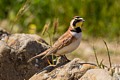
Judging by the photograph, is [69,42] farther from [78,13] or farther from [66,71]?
[78,13]

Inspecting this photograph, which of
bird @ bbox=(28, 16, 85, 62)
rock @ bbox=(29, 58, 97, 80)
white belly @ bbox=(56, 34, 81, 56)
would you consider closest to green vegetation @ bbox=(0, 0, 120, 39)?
bird @ bbox=(28, 16, 85, 62)

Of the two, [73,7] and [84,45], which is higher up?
[73,7]

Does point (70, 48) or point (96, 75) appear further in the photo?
point (70, 48)

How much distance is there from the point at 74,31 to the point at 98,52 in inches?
184

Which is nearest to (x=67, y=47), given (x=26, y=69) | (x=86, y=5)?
(x=26, y=69)

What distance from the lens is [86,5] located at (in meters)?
13.1

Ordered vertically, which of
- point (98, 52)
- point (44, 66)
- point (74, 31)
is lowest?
point (98, 52)

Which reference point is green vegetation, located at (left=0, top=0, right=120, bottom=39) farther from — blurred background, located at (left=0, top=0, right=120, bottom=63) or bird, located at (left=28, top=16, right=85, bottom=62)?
bird, located at (left=28, top=16, right=85, bottom=62)

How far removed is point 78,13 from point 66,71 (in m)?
6.80

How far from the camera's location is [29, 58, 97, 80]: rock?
249 inches

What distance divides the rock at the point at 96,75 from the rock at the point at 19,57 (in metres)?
1.24

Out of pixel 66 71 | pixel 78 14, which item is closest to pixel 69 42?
pixel 66 71

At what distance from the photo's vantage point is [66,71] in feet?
21.0

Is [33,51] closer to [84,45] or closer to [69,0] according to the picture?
[84,45]
